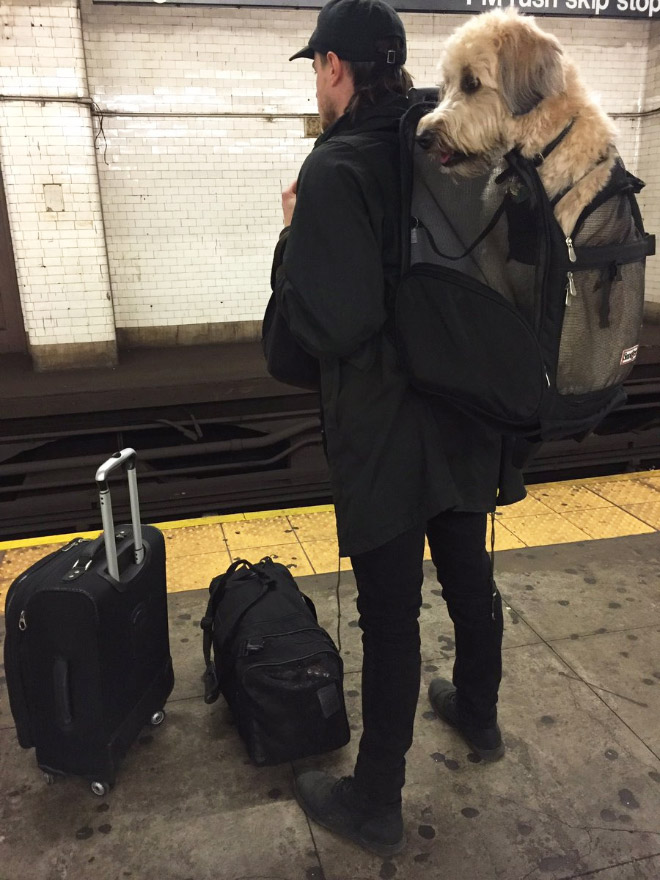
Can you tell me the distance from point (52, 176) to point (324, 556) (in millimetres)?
4767

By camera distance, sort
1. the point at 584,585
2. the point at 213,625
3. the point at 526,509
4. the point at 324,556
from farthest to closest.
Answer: the point at 526,509 → the point at 324,556 → the point at 584,585 → the point at 213,625

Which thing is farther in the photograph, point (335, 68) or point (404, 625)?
point (404, 625)

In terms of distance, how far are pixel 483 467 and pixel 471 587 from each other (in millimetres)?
357

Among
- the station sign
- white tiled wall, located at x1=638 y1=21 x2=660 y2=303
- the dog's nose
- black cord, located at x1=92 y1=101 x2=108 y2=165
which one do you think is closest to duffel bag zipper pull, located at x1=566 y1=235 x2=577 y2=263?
the dog's nose

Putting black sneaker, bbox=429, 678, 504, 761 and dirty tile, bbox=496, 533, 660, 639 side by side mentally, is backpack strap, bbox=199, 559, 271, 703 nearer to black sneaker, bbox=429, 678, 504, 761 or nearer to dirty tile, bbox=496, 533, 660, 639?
black sneaker, bbox=429, 678, 504, 761

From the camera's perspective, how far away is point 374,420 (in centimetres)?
143

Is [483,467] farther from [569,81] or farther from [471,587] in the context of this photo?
[569,81]

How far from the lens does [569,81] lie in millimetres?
1260

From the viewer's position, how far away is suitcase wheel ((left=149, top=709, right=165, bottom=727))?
6.62ft

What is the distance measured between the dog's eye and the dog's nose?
0.36ft

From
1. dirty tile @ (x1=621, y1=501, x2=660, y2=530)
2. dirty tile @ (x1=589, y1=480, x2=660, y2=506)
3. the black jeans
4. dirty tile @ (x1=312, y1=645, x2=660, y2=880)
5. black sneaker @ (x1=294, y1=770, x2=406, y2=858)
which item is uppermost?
the black jeans

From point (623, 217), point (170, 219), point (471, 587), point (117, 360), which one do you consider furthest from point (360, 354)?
point (170, 219)

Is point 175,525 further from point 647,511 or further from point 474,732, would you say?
point 647,511

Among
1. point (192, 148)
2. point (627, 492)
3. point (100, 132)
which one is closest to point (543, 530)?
point (627, 492)
